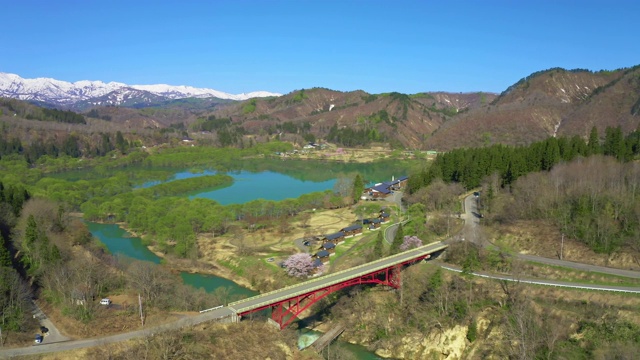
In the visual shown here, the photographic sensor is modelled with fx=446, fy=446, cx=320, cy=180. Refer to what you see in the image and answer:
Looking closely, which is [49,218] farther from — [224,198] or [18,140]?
[18,140]

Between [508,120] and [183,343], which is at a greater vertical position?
[508,120]

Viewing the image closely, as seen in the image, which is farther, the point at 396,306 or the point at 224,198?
the point at 224,198

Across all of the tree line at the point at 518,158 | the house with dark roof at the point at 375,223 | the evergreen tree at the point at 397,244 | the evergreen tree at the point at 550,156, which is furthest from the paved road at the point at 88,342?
the evergreen tree at the point at 550,156

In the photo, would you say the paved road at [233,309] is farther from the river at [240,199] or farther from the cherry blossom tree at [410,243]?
the river at [240,199]

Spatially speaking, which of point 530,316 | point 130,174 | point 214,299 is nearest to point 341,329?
Result: point 214,299

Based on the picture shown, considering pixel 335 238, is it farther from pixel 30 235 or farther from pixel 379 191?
pixel 30 235

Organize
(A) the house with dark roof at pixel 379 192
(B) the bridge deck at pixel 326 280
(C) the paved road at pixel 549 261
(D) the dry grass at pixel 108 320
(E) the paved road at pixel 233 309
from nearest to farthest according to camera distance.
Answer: (E) the paved road at pixel 233 309 < (D) the dry grass at pixel 108 320 < (B) the bridge deck at pixel 326 280 < (C) the paved road at pixel 549 261 < (A) the house with dark roof at pixel 379 192

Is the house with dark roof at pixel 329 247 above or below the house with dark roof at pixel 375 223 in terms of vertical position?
below
